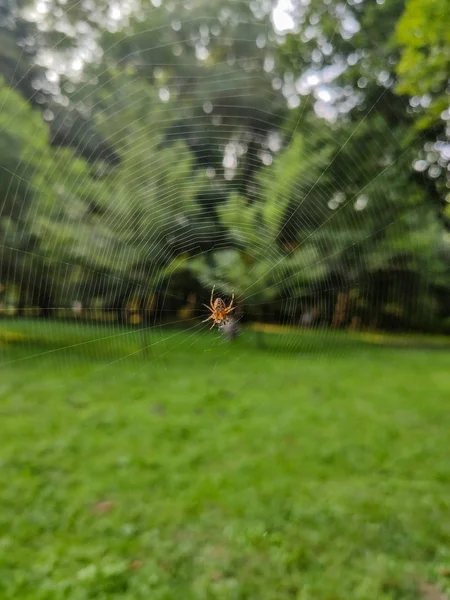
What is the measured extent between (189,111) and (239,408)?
3.69 meters

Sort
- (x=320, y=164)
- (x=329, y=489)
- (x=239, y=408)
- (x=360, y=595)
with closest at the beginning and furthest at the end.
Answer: (x=360, y=595) → (x=329, y=489) → (x=320, y=164) → (x=239, y=408)

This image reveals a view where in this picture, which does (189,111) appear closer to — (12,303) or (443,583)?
(12,303)

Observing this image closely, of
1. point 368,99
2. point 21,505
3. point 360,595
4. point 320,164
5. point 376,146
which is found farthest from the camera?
point 368,99

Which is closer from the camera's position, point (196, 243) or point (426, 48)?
point (426, 48)

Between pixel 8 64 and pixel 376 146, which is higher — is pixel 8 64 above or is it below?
above

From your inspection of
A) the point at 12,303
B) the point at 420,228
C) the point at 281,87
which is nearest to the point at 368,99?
the point at 281,87

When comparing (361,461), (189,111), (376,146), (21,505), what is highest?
(189,111)

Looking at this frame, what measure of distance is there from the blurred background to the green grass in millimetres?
21

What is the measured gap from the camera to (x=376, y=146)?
17.9ft

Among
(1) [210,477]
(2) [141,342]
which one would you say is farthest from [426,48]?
(2) [141,342]

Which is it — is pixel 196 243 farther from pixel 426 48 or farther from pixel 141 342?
pixel 141 342

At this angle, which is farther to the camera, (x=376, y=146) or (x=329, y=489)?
(x=376, y=146)

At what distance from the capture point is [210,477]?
415cm

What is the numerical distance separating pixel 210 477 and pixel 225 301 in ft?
4.73
